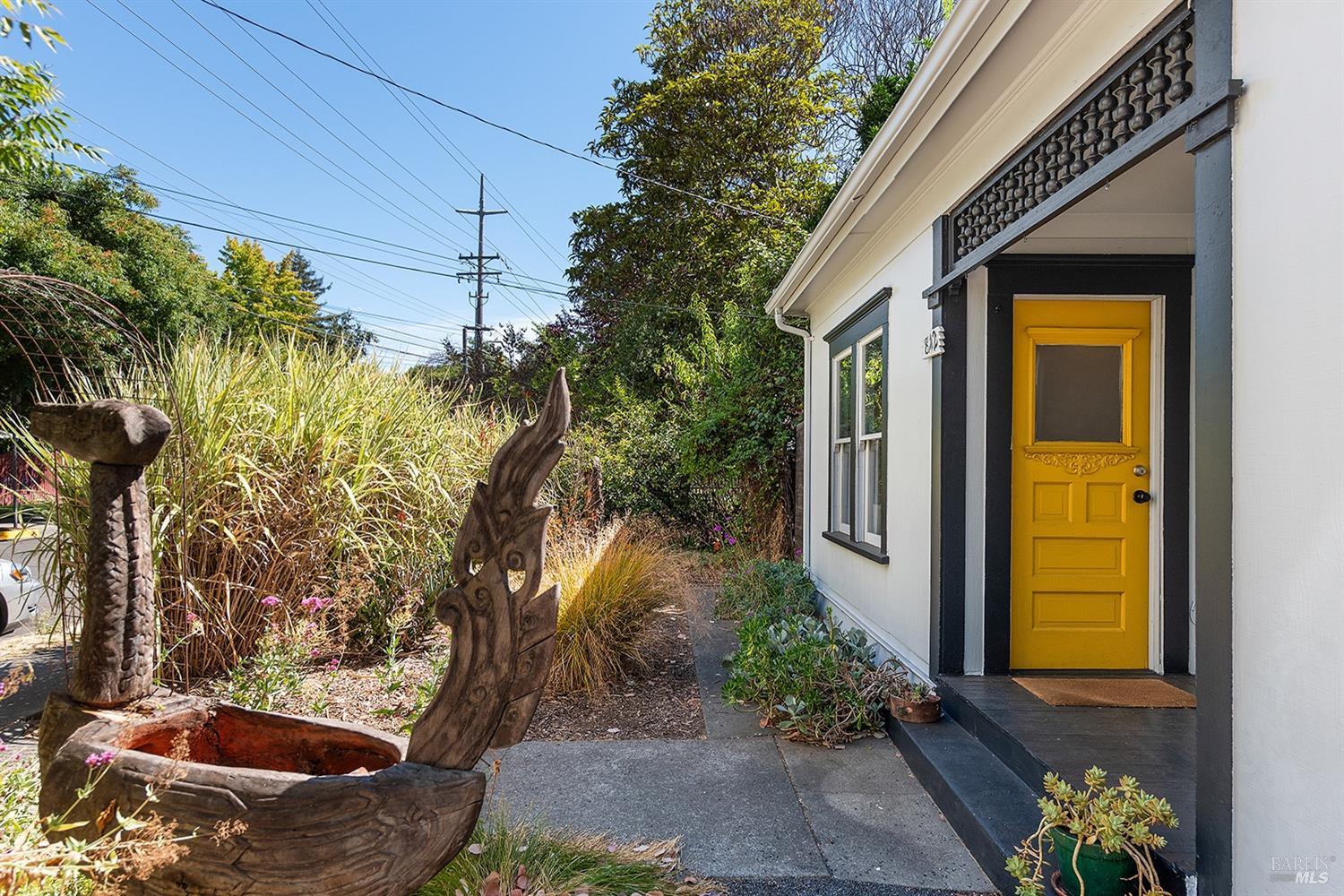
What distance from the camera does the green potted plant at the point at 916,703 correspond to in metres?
3.50

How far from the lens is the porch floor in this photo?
2.48 meters

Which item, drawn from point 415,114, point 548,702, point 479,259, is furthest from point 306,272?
point 548,702

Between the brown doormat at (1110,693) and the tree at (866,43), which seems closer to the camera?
the brown doormat at (1110,693)

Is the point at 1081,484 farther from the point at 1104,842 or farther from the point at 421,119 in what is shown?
the point at 421,119

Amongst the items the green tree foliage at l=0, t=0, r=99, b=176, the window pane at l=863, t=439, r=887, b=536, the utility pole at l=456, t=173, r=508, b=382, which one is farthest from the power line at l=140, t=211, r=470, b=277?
the window pane at l=863, t=439, r=887, b=536

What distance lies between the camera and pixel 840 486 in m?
6.25

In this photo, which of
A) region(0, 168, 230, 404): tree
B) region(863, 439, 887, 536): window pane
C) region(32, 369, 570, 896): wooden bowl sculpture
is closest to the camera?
region(32, 369, 570, 896): wooden bowl sculpture

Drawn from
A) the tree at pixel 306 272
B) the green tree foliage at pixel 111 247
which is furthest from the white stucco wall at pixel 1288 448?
the tree at pixel 306 272

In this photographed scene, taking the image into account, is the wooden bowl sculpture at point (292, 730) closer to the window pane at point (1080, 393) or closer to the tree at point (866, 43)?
the window pane at point (1080, 393)

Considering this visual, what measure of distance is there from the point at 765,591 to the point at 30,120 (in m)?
6.22

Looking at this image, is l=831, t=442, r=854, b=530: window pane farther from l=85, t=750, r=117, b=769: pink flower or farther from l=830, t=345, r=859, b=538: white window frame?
l=85, t=750, r=117, b=769: pink flower

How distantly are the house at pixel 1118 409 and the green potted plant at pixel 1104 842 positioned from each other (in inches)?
4.7

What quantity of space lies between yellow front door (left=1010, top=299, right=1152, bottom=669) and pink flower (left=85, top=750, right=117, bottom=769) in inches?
146

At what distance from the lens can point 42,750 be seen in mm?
1968
